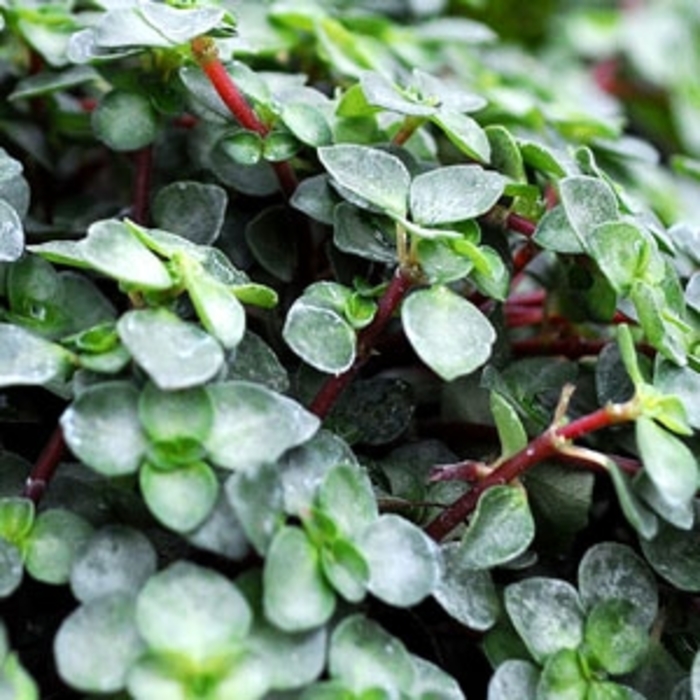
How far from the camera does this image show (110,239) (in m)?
0.56

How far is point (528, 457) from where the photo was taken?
1.95 feet

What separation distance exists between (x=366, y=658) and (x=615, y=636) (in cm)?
15

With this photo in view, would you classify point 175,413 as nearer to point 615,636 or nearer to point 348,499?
point 348,499

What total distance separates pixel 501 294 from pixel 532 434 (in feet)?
0.28

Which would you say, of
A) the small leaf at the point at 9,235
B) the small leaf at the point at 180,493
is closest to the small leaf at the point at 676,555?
the small leaf at the point at 180,493

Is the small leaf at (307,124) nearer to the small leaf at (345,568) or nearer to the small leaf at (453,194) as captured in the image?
the small leaf at (453,194)

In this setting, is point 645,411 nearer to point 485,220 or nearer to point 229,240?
point 485,220

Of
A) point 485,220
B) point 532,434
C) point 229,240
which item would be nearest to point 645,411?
point 532,434

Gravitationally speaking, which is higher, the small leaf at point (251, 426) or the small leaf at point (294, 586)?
the small leaf at point (251, 426)

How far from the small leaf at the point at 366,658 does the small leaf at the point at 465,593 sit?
0.05 meters

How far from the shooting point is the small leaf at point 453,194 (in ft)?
2.09

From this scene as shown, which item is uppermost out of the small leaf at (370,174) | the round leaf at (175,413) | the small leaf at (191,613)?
the small leaf at (370,174)

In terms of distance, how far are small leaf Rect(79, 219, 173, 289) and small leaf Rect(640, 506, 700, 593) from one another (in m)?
0.30

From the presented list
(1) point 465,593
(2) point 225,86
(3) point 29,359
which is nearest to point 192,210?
(2) point 225,86
